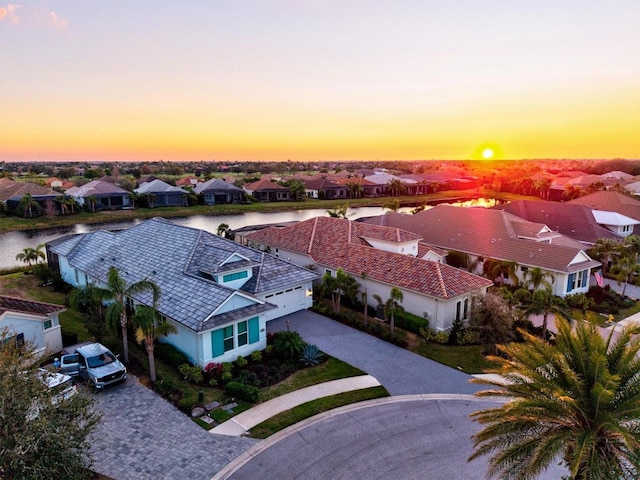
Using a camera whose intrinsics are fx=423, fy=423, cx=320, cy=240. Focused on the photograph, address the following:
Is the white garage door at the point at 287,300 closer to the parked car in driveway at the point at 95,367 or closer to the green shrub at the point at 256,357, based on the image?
the green shrub at the point at 256,357

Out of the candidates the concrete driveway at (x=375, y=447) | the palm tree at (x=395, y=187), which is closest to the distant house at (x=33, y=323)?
the concrete driveway at (x=375, y=447)

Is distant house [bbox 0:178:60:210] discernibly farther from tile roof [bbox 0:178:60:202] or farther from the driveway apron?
the driveway apron

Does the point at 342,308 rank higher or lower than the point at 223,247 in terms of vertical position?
lower

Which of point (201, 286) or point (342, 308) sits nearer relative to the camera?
point (201, 286)

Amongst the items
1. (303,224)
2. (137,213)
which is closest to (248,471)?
(303,224)

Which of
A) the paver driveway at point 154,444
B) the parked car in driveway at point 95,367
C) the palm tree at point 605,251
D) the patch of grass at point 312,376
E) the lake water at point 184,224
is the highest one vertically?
the palm tree at point 605,251

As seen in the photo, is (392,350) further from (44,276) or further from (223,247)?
(44,276)

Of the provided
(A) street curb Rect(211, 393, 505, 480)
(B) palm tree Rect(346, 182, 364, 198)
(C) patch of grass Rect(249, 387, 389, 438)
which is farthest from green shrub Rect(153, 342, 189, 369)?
(B) palm tree Rect(346, 182, 364, 198)
